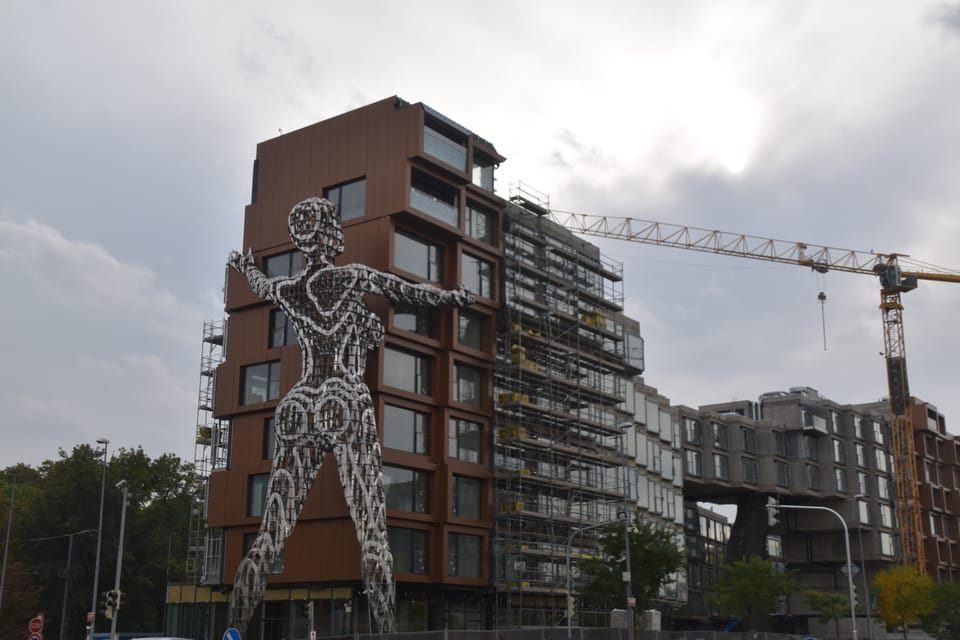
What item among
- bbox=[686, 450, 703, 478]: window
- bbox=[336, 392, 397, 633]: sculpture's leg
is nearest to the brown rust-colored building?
bbox=[336, 392, 397, 633]: sculpture's leg

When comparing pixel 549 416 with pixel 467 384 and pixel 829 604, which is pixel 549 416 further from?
pixel 829 604

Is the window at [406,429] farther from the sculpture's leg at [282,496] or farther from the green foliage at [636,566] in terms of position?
the green foliage at [636,566]

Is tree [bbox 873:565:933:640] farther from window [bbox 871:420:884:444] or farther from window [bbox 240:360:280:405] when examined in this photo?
window [bbox 240:360:280:405]

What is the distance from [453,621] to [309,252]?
808 inches

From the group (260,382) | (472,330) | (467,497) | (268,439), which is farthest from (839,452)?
(268,439)

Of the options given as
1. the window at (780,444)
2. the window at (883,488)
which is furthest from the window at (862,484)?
the window at (780,444)

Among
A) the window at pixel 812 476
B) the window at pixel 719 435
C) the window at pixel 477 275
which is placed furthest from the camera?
the window at pixel 812 476

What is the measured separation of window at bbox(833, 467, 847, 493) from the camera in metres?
107

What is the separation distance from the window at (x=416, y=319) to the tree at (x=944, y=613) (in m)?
47.5

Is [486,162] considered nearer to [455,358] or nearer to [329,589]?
[455,358]

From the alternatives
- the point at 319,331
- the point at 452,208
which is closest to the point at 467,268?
the point at 452,208

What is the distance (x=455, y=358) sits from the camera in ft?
197

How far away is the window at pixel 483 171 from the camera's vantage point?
65.1 m

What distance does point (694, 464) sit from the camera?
9706 cm
